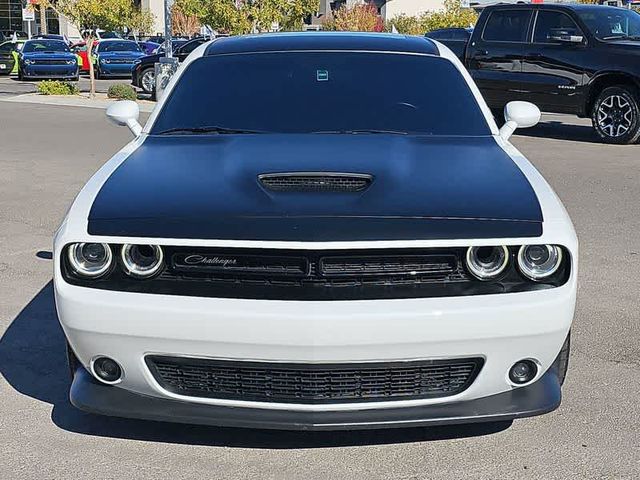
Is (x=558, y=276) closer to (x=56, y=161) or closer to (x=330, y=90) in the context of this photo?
(x=330, y=90)

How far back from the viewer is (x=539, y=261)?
340cm

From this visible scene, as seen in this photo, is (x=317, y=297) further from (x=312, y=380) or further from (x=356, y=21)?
(x=356, y=21)

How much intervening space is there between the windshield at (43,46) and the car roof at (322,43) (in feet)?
80.9

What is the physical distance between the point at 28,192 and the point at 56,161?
7.55 feet

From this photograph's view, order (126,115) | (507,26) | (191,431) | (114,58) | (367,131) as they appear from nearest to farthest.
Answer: (191,431), (367,131), (126,115), (507,26), (114,58)

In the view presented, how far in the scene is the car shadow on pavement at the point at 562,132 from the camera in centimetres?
1428

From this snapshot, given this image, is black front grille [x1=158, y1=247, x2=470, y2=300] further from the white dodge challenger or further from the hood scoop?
the hood scoop

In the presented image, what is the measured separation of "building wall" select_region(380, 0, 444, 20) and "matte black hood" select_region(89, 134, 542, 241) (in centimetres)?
6369

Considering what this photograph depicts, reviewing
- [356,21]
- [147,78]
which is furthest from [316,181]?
[356,21]

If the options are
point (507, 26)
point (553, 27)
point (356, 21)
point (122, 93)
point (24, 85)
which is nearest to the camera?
point (553, 27)

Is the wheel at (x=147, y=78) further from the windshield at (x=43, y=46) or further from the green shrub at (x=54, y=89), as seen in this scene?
the windshield at (x=43, y=46)

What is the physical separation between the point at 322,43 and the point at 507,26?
984cm

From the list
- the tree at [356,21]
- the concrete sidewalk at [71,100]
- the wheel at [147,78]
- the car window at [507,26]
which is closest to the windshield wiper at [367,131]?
the car window at [507,26]

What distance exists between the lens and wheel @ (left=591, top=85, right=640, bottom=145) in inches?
508
